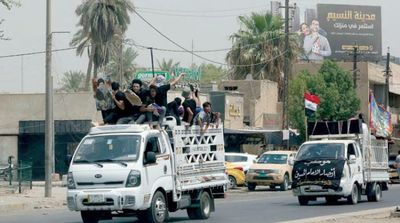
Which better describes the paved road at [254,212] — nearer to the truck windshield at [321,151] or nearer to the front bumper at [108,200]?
the truck windshield at [321,151]

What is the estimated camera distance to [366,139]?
31.6 metres

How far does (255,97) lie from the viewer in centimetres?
6306

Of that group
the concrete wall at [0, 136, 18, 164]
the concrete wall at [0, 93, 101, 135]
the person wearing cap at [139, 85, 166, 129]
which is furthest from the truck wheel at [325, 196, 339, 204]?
the concrete wall at [0, 136, 18, 164]

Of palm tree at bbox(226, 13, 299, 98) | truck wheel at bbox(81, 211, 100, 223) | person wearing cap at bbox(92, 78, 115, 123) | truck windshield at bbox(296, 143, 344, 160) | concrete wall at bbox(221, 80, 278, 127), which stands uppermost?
palm tree at bbox(226, 13, 299, 98)

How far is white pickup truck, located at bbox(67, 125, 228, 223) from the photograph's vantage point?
19.8 metres

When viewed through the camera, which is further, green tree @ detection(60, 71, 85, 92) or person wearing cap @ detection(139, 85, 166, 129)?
green tree @ detection(60, 71, 85, 92)

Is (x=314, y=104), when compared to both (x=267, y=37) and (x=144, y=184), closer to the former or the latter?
(x=267, y=37)

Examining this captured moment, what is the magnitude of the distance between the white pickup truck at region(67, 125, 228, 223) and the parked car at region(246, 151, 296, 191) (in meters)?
19.7

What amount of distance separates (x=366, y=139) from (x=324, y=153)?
2.14 metres

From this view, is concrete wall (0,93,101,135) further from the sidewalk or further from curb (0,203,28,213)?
curb (0,203,28,213)

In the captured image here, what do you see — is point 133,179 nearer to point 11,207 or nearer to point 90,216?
point 90,216

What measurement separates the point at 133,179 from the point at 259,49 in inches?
2160

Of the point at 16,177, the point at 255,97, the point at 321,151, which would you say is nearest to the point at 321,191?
the point at 321,151

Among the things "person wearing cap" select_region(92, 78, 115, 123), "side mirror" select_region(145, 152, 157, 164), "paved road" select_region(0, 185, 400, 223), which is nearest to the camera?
"side mirror" select_region(145, 152, 157, 164)
